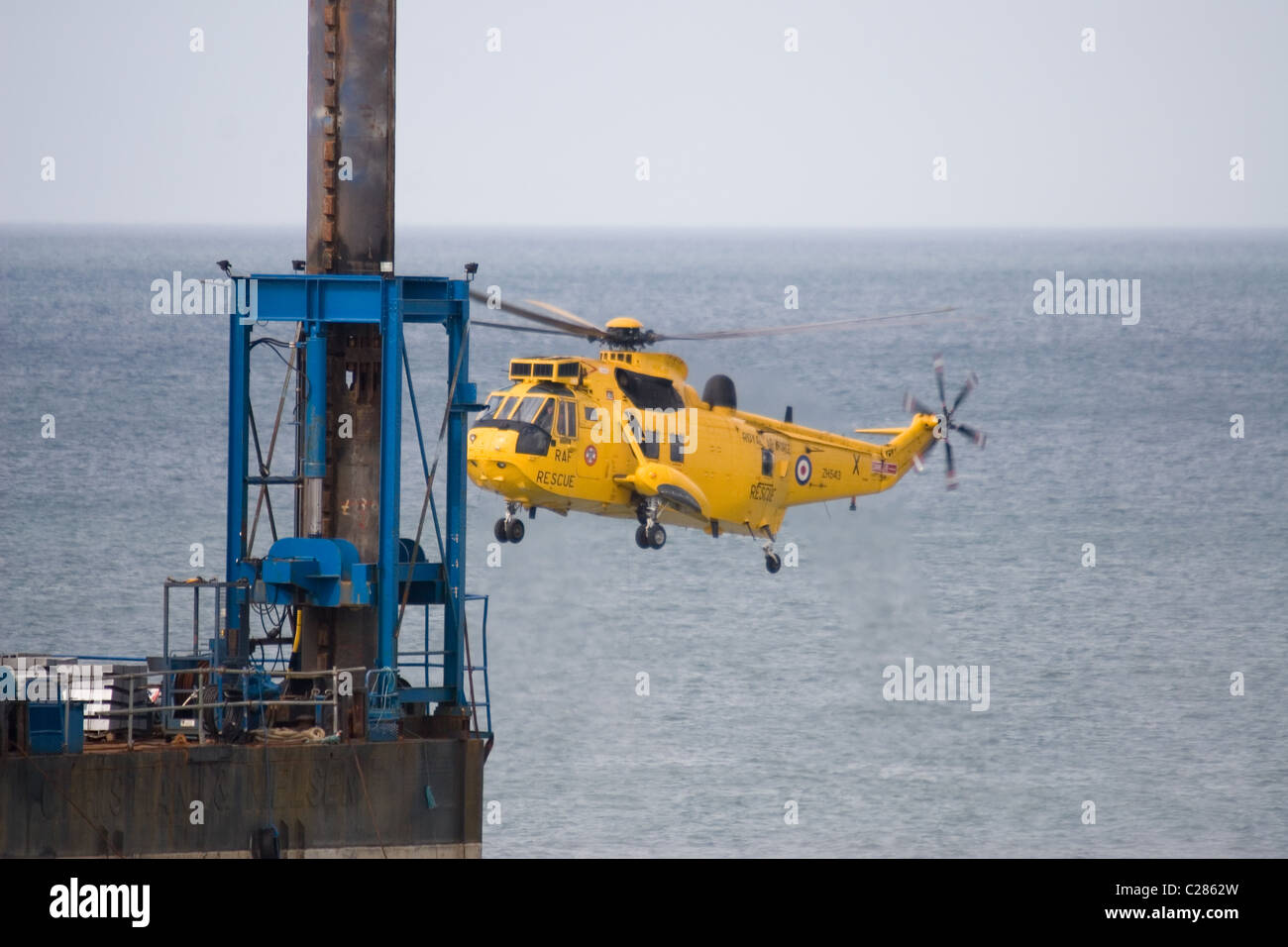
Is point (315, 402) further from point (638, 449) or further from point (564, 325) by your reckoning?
point (638, 449)

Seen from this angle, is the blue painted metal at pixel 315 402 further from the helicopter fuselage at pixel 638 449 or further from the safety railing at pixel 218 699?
the helicopter fuselage at pixel 638 449

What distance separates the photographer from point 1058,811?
74.7 m

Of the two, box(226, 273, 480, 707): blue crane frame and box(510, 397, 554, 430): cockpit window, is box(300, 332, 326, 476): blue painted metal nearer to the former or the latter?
Result: box(226, 273, 480, 707): blue crane frame

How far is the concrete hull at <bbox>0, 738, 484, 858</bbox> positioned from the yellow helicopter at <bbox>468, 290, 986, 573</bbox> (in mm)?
8602

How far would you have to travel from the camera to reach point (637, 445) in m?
47.8

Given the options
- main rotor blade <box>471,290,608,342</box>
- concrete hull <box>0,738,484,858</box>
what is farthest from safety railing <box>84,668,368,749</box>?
main rotor blade <box>471,290,608,342</box>

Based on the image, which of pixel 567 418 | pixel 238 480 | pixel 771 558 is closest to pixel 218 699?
pixel 238 480

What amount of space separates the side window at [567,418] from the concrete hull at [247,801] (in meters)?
9.07

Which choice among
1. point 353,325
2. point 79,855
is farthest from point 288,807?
point 353,325

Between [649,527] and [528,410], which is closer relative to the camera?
[528,410]

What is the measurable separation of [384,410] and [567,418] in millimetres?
8155

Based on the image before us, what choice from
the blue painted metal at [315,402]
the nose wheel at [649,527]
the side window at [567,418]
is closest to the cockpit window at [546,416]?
the side window at [567,418]

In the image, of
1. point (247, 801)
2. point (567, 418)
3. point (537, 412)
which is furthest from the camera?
point (567, 418)
